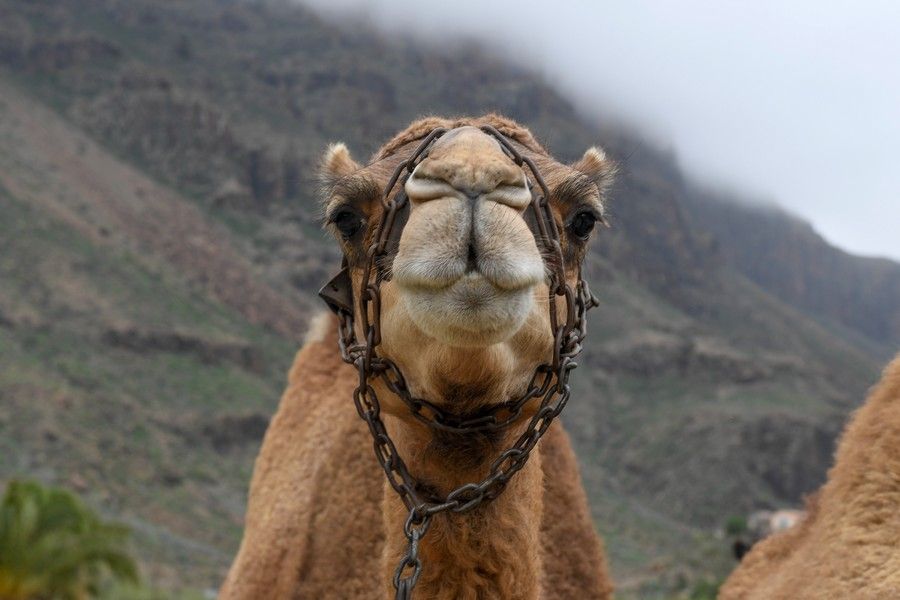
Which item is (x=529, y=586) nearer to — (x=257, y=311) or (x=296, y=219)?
(x=257, y=311)

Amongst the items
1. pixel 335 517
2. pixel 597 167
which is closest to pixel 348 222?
pixel 597 167

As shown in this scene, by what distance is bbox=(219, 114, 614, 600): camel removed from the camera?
3.00 metres

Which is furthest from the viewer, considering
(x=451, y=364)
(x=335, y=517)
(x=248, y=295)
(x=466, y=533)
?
(x=248, y=295)

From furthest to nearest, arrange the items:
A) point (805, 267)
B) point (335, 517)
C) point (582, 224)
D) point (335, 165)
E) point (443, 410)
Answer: point (805, 267), point (335, 517), point (335, 165), point (582, 224), point (443, 410)

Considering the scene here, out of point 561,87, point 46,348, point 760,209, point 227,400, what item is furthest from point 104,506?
point 760,209

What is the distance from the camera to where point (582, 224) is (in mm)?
3852

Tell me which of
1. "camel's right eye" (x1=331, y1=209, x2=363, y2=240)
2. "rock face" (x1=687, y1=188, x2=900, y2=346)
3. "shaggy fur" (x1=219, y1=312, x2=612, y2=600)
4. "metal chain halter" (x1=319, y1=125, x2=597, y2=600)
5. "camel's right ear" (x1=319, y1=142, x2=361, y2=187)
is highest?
"rock face" (x1=687, y1=188, x2=900, y2=346)

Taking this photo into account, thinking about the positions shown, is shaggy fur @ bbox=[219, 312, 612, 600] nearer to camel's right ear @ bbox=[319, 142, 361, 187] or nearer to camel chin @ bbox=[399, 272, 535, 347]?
camel's right ear @ bbox=[319, 142, 361, 187]

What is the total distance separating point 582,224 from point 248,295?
67.9 meters

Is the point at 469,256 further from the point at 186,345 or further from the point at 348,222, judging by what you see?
the point at 186,345

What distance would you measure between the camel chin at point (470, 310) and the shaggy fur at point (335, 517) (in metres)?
1.94

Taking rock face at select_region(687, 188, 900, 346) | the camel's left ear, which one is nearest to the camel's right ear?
the camel's left ear

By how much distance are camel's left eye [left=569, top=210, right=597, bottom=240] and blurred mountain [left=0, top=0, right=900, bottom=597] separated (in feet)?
3.19

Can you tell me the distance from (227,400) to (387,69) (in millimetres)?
64665
